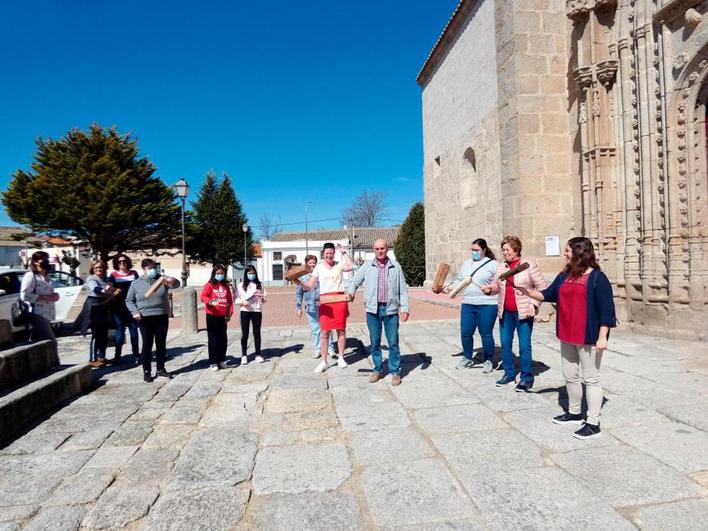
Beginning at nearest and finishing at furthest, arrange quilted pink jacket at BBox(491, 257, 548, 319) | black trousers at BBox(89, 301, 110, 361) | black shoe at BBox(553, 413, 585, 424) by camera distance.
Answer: black shoe at BBox(553, 413, 585, 424)
quilted pink jacket at BBox(491, 257, 548, 319)
black trousers at BBox(89, 301, 110, 361)

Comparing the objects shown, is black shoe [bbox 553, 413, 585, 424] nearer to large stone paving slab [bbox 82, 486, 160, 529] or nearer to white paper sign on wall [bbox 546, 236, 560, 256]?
large stone paving slab [bbox 82, 486, 160, 529]

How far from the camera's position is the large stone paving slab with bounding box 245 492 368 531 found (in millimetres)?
2555

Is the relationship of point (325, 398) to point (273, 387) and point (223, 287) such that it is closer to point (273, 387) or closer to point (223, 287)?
point (273, 387)

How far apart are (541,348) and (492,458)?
434cm

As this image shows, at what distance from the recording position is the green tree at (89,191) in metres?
28.6

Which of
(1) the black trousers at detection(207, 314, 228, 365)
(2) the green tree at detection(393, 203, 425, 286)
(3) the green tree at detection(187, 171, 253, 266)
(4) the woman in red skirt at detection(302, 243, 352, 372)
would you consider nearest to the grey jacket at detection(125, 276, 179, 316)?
(1) the black trousers at detection(207, 314, 228, 365)

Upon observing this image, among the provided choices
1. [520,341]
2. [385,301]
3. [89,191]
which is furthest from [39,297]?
[89,191]

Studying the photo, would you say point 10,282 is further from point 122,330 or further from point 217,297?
point 217,297

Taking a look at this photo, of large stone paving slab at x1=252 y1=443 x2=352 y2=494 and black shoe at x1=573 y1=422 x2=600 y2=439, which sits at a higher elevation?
black shoe at x1=573 y1=422 x2=600 y2=439

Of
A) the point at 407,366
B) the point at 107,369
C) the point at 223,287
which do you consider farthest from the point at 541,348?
the point at 107,369

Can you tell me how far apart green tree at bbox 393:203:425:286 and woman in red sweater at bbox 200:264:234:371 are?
21015 mm

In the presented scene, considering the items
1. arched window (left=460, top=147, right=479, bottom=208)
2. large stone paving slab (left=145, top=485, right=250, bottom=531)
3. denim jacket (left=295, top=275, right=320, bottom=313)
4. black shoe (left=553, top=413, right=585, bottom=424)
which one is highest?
arched window (left=460, top=147, right=479, bottom=208)

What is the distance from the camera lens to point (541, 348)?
725 centimetres

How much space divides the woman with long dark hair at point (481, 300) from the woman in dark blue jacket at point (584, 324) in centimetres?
193
